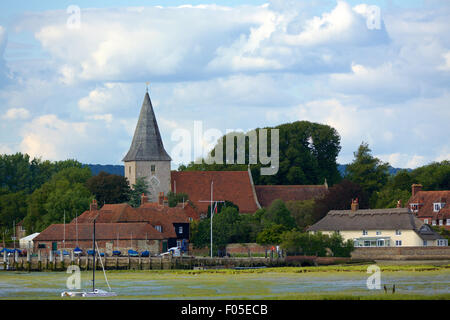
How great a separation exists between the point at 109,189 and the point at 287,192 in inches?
925

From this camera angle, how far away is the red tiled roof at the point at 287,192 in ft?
447

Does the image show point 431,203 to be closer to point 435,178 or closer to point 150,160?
point 435,178

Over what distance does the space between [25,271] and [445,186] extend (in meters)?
57.4

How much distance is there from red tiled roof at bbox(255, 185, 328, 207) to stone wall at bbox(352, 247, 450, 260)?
31.8 metres

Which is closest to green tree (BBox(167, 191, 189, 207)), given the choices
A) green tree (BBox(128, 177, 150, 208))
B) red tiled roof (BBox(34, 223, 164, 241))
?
green tree (BBox(128, 177, 150, 208))

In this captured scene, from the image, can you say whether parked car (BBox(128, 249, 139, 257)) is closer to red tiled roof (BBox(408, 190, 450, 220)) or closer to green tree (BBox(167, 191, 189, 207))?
green tree (BBox(167, 191, 189, 207))

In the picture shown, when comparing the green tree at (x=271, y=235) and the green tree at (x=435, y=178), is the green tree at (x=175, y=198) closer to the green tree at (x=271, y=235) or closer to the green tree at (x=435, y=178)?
the green tree at (x=271, y=235)

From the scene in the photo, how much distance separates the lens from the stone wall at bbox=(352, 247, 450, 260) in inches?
4021

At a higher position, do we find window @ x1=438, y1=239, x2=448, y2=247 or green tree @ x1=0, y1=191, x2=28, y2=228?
green tree @ x1=0, y1=191, x2=28, y2=228

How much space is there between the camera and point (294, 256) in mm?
102188

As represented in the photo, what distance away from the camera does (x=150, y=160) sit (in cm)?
13438

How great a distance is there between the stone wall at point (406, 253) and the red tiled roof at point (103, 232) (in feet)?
66.2

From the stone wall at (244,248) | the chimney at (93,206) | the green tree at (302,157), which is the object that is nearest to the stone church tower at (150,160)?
the green tree at (302,157)
